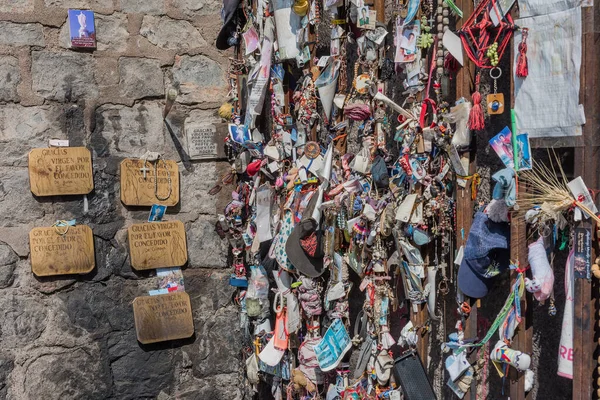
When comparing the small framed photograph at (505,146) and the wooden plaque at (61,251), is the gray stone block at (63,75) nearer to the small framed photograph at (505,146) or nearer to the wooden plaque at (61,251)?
the wooden plaque at (61,251)

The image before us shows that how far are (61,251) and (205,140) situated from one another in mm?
827

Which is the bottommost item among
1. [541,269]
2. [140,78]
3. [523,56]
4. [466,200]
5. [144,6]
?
[541,269]

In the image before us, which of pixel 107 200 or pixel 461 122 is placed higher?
pixel 461 122

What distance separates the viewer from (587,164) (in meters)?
1.53

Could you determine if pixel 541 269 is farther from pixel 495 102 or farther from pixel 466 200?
pixel 495 102

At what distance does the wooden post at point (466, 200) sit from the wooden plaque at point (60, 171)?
184cm

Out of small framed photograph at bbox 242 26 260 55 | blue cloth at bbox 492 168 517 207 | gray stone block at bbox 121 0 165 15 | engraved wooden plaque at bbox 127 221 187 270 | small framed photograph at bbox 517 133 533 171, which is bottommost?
engraved wooden plaque at bbox 127 221 187 270

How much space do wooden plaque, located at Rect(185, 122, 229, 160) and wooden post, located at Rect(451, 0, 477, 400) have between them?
170 cm

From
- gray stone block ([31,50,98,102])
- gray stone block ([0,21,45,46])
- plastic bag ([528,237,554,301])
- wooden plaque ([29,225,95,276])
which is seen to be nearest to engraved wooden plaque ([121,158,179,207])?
wooden plaque ([29,225,95,276])

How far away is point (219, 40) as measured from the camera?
3.33m

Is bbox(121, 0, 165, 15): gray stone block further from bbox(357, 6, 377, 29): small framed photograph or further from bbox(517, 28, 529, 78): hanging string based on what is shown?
bbox(517, 28, 529, 78): hanging string

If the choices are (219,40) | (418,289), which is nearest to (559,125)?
(418,289)

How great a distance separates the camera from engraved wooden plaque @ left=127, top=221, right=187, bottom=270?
10.5ft

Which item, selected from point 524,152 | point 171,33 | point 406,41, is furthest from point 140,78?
point 524,152
